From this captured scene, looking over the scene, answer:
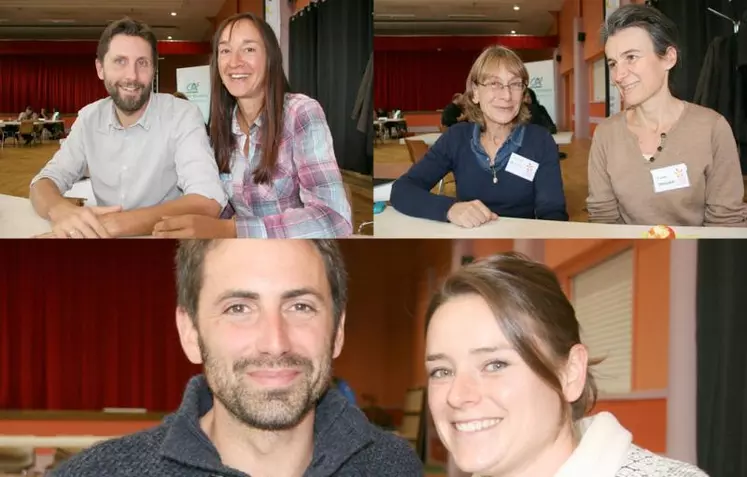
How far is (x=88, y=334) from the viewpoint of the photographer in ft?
9.36

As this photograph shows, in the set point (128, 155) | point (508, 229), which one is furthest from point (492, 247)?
point (128, 155)

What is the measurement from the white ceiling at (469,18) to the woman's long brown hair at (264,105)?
0.33 metres

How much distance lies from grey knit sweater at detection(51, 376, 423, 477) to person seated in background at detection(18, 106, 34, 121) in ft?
2.80

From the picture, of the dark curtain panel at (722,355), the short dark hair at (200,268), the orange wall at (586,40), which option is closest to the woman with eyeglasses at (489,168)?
the orange wall at (586,40)

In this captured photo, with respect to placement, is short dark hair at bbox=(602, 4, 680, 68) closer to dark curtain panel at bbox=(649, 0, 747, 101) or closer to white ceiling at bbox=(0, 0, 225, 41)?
dark curtain panel at bbox=(649, 0, 747, 101)

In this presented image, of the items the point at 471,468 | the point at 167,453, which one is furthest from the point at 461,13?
the point at 167,453

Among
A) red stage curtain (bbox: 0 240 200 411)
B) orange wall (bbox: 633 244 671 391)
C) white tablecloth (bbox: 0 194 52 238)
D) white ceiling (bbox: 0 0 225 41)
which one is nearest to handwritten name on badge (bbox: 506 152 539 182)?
orange wall (bbox: 633 244 671 391)

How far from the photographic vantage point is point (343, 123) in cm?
268

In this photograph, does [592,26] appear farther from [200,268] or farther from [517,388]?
[200,268]

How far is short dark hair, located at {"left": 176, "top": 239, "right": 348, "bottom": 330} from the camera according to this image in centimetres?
267

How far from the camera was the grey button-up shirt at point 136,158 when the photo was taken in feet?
8.48

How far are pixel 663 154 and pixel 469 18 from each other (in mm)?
686

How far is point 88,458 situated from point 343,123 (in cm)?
113

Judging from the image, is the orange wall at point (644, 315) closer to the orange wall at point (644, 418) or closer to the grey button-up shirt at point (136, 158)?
the orange wall at point (644, 418)
